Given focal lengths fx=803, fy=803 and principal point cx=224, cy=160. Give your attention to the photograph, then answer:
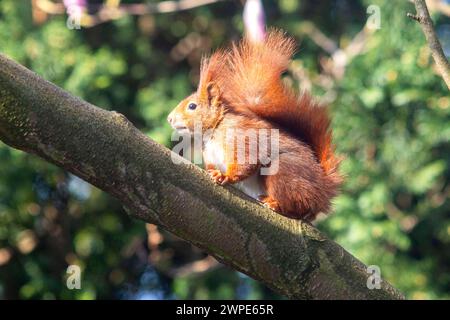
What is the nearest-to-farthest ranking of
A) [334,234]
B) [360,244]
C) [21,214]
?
[360,244], [334,234], [21,214]

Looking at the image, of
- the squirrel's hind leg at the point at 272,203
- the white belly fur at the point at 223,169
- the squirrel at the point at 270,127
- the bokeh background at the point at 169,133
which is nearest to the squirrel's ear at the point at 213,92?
the squirrel at the point at 270,127

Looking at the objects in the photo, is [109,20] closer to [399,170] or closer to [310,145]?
[399,170]

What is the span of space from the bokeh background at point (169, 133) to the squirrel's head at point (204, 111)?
87 cm

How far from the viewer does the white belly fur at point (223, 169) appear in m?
1.96

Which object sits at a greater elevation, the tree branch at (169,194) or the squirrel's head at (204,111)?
the squirrel's head at (204,111)

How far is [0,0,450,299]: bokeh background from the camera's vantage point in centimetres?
298

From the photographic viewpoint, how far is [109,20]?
348 cm

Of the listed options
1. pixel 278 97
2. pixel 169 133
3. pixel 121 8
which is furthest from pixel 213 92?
pixel 121 8

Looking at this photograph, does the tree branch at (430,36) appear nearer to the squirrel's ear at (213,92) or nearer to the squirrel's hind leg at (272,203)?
the squirrel's hind leg at (272,203)

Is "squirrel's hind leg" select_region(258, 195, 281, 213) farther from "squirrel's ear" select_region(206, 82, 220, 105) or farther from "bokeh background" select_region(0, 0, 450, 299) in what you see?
"bokeh background" select_region(0, 0, 450, 299)

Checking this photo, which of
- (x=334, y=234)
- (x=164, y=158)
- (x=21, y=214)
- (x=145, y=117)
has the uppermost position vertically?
(x=145, y=117)

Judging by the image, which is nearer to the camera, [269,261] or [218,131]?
[269,261]
